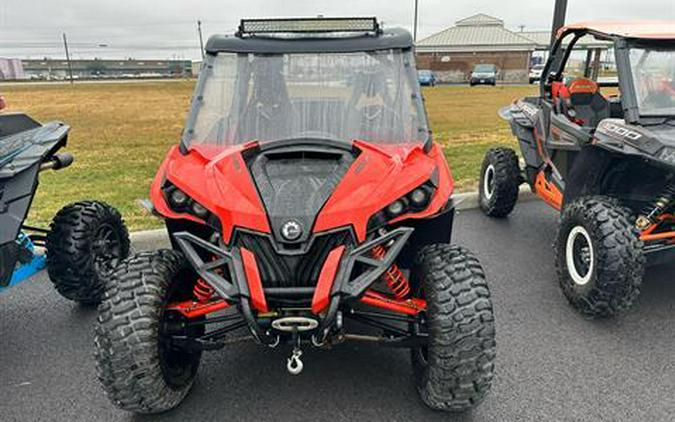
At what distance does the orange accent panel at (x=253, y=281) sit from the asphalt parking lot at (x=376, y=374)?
2.73 feet

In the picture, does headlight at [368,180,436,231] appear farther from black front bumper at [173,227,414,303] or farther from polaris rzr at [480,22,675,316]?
polaris rzr at [480,22,675,316]

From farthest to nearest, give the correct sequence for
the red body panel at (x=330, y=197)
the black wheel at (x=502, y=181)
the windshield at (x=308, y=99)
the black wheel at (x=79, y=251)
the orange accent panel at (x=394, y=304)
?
1. the black wheel at (x=502, y=181)
2. the black wheel at (x=79, y=251)
3. the windshield at (x=308, y=99)
4. the orange accent panel at (x=394, y=304)
5. the red body panel at (x=330, y=197)

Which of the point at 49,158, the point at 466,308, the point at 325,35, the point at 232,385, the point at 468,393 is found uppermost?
the point at 325,35

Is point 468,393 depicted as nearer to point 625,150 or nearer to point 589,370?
point 589,370

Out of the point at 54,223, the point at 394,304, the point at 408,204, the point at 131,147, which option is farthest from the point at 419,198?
the point at 131,147

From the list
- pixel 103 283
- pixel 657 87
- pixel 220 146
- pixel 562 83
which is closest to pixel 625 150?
pixel 657 87

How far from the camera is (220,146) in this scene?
321 centimetres

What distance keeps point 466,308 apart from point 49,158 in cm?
318

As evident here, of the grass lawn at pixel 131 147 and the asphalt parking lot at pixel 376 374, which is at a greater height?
the asphalt parking lot at pixel 376 374

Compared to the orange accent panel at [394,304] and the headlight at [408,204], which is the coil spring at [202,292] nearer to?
the orange accent panel at [394,304]

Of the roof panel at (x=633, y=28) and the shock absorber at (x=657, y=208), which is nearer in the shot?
the shock absorber at (x=657, y=208)

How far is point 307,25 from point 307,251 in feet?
5.33

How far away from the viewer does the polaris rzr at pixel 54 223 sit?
344 cm

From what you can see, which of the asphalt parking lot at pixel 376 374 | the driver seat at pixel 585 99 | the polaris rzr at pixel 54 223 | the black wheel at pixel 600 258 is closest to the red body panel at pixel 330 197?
the asphalt parking lot at pixel 376 374
